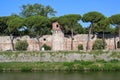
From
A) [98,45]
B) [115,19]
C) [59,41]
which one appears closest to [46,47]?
[59,41]

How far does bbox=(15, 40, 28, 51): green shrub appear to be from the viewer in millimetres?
52500

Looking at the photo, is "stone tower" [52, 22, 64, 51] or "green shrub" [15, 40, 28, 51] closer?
"stone tower" [52, 22, 64, 51]

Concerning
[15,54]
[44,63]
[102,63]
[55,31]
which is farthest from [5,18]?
[102,63]

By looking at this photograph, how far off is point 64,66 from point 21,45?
16.6m

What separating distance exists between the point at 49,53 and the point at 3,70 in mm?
6402

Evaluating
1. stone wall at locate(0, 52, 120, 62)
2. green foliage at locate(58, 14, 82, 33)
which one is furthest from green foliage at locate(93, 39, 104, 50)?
stone wall at locate(0, 52, 120, 62)

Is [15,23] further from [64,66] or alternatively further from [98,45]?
[64,66]

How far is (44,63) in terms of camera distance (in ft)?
127

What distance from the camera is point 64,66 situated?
3741 cm

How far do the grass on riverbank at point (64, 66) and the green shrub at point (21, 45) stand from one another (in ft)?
43.5

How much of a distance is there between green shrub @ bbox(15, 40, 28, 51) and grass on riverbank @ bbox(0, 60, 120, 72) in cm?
1325

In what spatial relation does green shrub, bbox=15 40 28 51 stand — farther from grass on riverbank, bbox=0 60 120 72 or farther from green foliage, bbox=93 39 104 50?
grass on riverbank, bbox=0 60 120 72

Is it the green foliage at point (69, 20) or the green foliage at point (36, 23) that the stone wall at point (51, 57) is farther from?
the green foliage at point (69, 20)

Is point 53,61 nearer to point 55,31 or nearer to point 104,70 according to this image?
point 104,70
